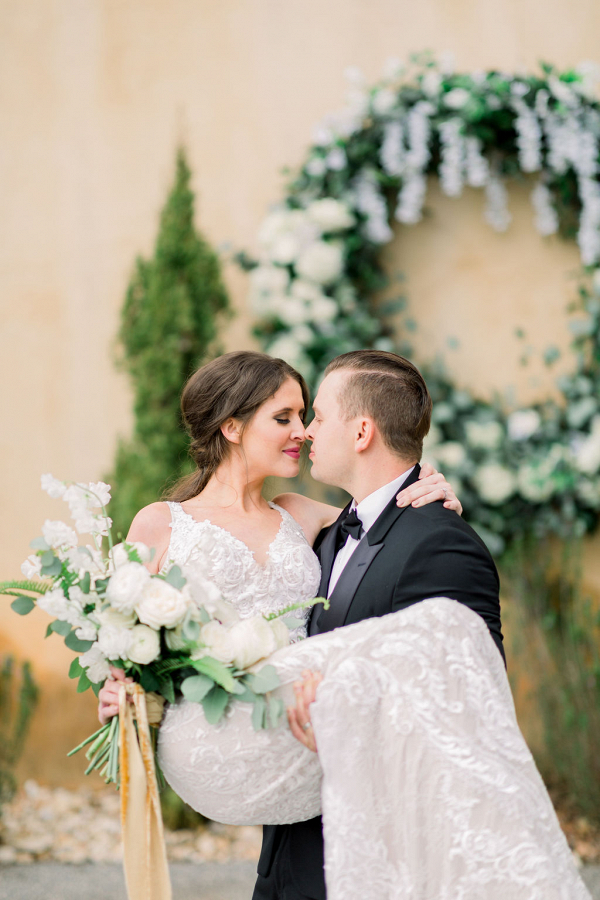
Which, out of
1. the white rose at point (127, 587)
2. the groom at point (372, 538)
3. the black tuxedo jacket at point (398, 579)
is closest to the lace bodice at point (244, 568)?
the groom at point (372, 538)

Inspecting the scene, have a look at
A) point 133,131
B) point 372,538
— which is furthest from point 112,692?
point 133,131

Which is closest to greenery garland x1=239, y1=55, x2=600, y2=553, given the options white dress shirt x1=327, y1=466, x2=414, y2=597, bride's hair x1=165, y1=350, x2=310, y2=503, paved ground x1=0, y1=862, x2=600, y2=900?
bride's hair x1=165, y1=350, x2=310, y2=503

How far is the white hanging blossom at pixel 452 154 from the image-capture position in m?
4.70

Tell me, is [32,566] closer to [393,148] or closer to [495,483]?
[495,483]

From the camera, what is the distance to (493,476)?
4656 mm

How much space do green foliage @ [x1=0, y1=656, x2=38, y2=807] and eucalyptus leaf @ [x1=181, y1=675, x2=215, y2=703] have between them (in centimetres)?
304

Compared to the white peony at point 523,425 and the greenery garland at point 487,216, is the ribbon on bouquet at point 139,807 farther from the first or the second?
the white peony at point 523,425

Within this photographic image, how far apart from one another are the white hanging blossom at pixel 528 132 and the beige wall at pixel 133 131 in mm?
509

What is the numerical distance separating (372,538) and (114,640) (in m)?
0.82

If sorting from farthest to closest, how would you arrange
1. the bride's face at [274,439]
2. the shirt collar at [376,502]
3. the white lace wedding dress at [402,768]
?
the bride's face at [274,439]
the shirt collar at [376,502]
the white lace wedding dress at [402,768]

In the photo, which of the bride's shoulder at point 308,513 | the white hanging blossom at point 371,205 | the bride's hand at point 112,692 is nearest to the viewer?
the bride's hand at point 112,692

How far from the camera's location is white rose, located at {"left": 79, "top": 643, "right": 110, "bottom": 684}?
1940mm

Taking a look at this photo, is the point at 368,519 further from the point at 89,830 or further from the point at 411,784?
the point at 89,830

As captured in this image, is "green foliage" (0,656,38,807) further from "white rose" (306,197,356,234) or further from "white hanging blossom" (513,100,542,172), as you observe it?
"white hanging blossom" (513,100,542,172)
